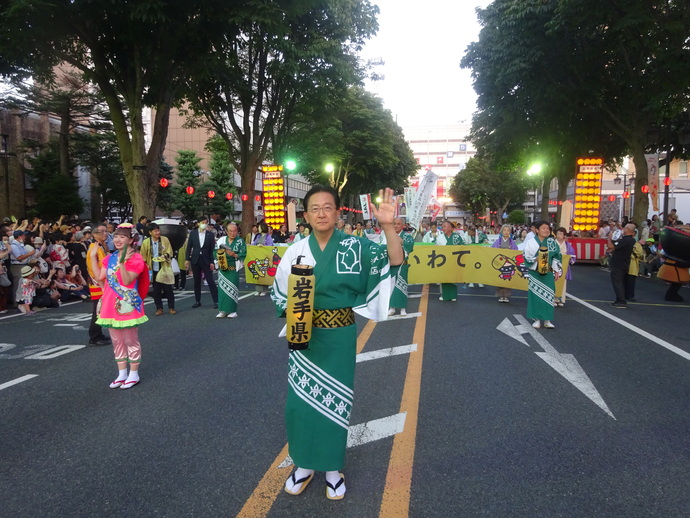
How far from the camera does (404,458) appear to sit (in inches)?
144

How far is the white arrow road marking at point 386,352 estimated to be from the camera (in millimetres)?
6407

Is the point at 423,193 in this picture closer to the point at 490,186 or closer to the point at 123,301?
the point at 123,301

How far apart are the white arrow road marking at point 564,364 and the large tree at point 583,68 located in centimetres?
1224

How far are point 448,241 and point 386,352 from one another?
609 centimetres

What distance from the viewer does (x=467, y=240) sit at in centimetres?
1387

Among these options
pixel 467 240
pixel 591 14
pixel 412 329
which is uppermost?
pixel 591 14

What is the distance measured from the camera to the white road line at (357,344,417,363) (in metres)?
6.38

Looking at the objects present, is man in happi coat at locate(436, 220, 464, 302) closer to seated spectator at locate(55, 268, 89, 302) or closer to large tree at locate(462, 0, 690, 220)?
seated spectator at locate(55, 268, 89, 302)

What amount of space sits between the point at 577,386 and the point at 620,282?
21.9 feet

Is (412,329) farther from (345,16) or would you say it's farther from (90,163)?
(90,163)

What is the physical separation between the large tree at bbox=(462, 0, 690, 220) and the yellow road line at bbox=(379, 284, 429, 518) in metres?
15.1

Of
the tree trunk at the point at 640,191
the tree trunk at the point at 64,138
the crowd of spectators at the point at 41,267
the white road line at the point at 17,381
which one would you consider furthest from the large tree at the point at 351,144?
the white road line at the point at 17,381

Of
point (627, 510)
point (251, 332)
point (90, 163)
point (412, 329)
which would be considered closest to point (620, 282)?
point (412, 329)

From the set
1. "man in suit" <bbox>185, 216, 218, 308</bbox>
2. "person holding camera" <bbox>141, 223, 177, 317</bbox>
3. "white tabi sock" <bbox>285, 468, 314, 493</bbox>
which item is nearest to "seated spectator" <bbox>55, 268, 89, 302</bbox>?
"person holding camera" <bbox>141, 223, 177, 317</bbox>
